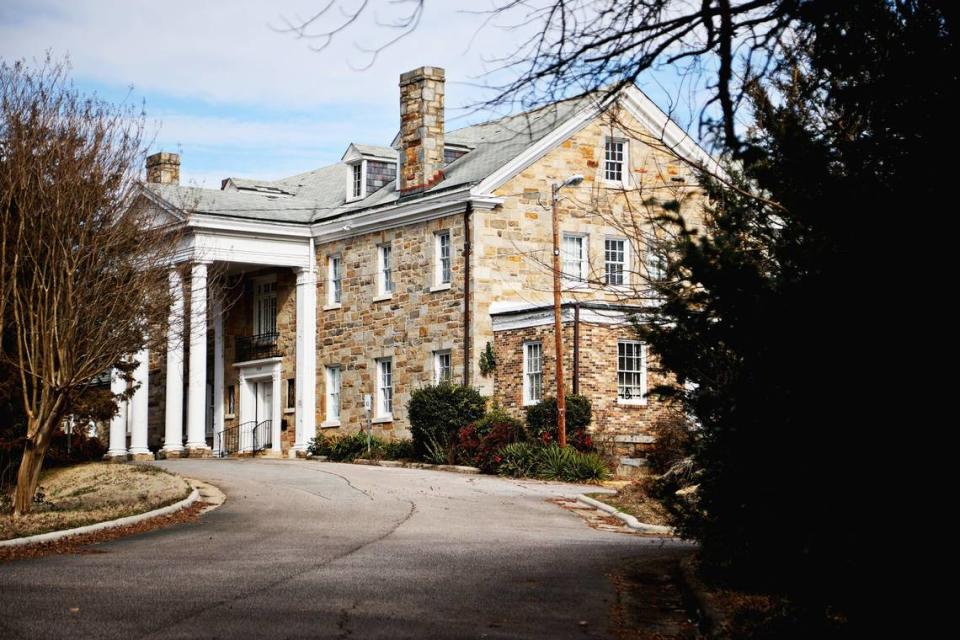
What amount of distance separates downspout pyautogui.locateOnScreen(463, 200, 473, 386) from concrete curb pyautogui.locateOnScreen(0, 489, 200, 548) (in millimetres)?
13582

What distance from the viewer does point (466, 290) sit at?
116ft

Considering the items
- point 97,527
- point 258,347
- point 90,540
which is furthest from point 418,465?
point 90,540

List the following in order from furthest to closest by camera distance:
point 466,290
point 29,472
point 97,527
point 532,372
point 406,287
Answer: point 406,287, point 466,290, point 532,372, point 29,472, point 97,527

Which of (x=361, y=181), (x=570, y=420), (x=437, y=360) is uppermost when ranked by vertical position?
(x=361, y=181)

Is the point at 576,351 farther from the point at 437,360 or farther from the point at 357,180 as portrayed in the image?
the point at 357,180

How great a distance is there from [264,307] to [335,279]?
11.7 ft

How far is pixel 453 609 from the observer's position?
10.7m

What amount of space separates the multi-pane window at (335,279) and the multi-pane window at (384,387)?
3.00 m

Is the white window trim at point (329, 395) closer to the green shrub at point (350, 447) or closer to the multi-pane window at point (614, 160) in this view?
the green shrub at point (350, 447)

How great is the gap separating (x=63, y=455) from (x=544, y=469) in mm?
10475

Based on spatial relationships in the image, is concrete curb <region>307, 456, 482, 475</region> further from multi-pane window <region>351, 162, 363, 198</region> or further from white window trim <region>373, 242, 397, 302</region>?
multi-pane window <region>351, 162, 363, 198</region>

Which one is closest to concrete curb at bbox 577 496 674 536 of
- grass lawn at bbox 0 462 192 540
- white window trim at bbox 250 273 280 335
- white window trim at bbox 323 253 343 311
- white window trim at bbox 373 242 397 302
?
grass lawn at bbox 0 462 192 540

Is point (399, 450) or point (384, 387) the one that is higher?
point (384, 387)

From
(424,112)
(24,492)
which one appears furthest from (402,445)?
(24,492)
